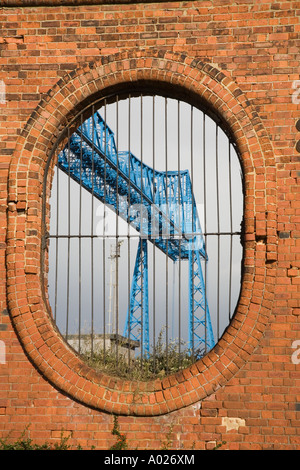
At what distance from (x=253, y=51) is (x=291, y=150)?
1.03 metres

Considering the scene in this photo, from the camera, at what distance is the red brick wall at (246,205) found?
17.6ft

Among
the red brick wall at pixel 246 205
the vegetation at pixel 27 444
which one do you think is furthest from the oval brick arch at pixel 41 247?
the vegetation at pixel 27 444

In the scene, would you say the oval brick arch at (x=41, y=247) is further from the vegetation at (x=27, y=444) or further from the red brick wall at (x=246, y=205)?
the vegetation at (x=27, y=444)

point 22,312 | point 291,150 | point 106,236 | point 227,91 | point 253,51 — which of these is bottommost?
point 22,312

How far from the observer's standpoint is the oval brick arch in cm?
543

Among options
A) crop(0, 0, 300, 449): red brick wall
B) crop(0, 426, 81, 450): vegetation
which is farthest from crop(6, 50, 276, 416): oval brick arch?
crop(0, 426, 81, 450): vegetation

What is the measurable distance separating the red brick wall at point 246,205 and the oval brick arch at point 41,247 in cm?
1

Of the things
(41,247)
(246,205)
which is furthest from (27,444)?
(246,205)

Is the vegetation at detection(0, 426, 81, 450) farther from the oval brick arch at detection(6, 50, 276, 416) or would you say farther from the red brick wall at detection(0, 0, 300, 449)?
the oval brick arch at detection(6, 50, 276, 416)

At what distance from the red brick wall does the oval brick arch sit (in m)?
0.01

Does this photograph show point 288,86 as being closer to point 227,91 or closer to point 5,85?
point 227,91
